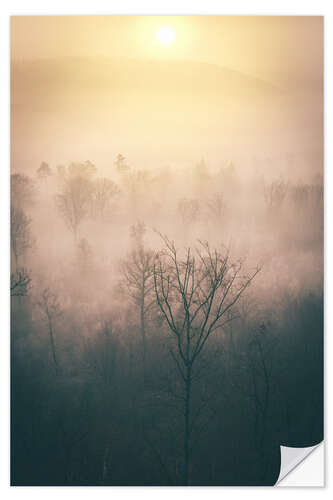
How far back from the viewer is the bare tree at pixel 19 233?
237 centimetres

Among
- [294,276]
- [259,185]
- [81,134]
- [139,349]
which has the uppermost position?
[81,134]

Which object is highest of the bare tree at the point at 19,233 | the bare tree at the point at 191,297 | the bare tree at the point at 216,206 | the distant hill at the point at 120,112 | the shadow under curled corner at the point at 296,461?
the distant hill at the point at 120,112

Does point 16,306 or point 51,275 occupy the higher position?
point 51,275

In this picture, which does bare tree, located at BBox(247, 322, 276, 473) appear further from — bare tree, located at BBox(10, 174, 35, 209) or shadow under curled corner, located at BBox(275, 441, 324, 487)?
bare tree, located at BBox(10, 174, 35, 209)

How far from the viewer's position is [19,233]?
7.79 ft

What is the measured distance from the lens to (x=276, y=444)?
2.39 meters

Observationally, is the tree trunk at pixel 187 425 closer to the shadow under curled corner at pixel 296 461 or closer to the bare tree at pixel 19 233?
the shadow under curled corner at pixel 296 461

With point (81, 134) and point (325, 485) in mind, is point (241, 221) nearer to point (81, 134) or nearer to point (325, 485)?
point (81, 134)

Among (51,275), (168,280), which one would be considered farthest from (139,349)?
(51,275)

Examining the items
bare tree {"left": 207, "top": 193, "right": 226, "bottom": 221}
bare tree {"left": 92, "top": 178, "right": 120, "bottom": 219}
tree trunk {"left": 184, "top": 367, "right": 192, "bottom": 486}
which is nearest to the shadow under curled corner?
tree trunk {"left": 184, "top": 367, "right": 192, "bottom": 486}

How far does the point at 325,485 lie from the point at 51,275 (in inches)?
71.2

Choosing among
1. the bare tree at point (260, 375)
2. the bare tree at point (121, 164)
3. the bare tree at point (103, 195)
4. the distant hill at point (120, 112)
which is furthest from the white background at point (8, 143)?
the bare tree at point (121, 164)

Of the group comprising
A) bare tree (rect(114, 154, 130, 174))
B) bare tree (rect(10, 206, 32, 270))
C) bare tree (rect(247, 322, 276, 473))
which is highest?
bare tree (rect(114, 154, 130, 174))

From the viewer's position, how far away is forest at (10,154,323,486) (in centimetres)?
236
